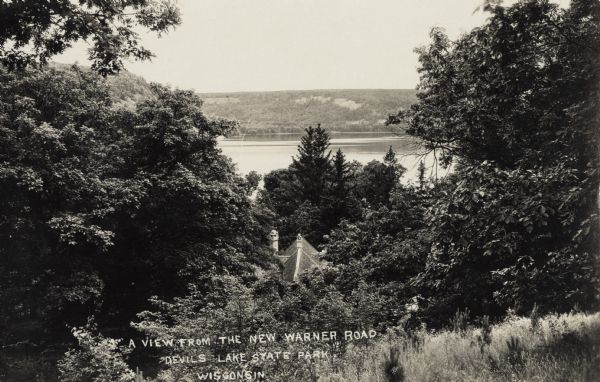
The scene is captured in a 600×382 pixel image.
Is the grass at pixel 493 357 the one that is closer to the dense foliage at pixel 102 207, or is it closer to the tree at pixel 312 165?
the dense foliage at pixel 102 207

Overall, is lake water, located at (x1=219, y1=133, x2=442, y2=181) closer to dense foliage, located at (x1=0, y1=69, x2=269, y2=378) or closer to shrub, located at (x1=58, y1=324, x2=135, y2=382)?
dense foliage, located at (x1=0, y1=69, x2=269, y2=378)

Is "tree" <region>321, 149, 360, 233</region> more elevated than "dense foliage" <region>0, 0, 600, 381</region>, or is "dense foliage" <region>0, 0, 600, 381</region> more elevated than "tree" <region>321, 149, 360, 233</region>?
"dense foliage" <region>0, 0, 600, 381</region>

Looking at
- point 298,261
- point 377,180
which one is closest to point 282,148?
point 377,180

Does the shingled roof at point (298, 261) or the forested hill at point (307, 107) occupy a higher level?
the forested hill at point (307, 107)

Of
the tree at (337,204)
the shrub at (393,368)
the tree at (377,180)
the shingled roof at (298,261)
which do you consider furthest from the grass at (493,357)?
the tree at (377,180)

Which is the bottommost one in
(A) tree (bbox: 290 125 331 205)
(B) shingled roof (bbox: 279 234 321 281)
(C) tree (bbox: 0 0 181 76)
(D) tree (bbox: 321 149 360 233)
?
(B) shingled roof (bbox: 279 234 321 281)

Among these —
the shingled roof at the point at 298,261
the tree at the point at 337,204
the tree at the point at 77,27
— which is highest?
the tree at the point at 77,27

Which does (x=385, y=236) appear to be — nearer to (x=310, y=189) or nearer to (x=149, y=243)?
(x=149, y=243)

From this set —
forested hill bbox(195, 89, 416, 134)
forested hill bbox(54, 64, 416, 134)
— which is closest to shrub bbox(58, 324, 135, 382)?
forested hill bbox(54, 64, 416, 134)

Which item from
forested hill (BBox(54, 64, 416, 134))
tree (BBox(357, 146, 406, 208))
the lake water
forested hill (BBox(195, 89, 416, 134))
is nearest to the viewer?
forested hill (BBox(54, 64, 416, 134))
